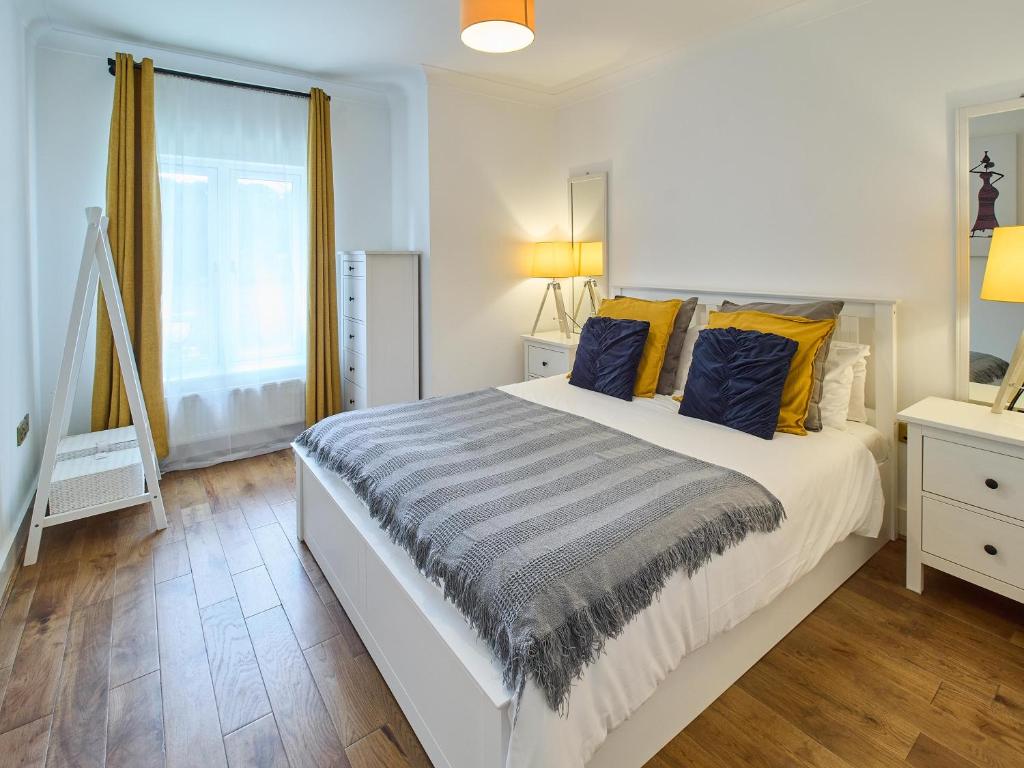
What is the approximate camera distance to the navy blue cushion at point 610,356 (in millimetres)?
2738

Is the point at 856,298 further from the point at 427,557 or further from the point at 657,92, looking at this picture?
the point at 427,557

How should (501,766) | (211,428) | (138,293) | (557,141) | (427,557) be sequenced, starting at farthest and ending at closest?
(557,141) → (211,428) → (138,293) → (427,557) → (501,766)

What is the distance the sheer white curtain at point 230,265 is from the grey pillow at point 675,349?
250 centimetres

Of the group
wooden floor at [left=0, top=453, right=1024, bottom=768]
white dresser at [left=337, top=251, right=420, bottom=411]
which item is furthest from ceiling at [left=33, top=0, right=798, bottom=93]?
wooden floor at [left=0, top=453, right=1024, bottom=768]

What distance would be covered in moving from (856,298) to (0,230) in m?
3.75

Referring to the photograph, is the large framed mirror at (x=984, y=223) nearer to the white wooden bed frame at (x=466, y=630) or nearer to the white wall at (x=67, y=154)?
the white wooden bed frame at (x=466, y=630)

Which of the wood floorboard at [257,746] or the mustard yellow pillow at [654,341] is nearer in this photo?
the wood floorboard at [257,746]

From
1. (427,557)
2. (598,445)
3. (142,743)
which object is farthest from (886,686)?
(142,743)

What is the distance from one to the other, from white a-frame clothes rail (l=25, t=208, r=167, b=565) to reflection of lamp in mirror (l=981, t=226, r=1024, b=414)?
11.7 ft

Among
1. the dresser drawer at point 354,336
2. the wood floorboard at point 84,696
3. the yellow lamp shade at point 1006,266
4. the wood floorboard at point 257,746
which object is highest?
the yellow lamp shade at point 1006,266

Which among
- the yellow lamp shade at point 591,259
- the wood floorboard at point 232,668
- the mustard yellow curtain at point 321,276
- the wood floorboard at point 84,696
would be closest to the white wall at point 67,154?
the mustard yellow curtain at point 321,276

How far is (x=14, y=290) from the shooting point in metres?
2.53

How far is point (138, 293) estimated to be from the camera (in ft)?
10.6

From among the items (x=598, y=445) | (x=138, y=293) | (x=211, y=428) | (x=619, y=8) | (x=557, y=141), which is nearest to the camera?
(x=598, y=445)
